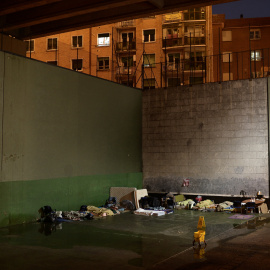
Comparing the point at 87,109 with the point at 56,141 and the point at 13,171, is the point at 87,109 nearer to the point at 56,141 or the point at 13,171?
the point at 56,141

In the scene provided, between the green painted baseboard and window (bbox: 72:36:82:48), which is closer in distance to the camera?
the green painted baseboard

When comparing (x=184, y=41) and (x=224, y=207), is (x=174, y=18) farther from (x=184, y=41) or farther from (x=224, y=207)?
(x=224, y=207)

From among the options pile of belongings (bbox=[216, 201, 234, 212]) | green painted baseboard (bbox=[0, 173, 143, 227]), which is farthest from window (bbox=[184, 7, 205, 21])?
pile of belongings (bbox=[216, 201, 234, 212])

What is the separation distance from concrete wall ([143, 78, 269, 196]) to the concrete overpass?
351 cm

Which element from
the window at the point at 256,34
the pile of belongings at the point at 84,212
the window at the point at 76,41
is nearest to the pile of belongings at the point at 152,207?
the pile of belongings at the point at 84,212

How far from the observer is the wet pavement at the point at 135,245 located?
6.63m

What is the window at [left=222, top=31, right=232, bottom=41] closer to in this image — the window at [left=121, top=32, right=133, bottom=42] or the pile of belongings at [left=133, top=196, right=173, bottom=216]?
the window at [left=121, top=32, right=133, bottom=42]

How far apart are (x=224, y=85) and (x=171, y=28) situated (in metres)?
22.0

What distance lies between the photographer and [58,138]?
39.8 feet

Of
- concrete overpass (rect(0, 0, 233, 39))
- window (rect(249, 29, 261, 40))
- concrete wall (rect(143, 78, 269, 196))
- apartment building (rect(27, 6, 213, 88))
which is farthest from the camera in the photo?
window (rect(249, 29, 261, 40))

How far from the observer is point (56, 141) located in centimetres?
1206

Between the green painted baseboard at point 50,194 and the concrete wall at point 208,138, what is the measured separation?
215 centimetres

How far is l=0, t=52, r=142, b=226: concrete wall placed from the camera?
35.0 feet

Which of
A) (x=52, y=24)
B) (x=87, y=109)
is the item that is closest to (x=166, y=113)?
(x=87, y=109)
